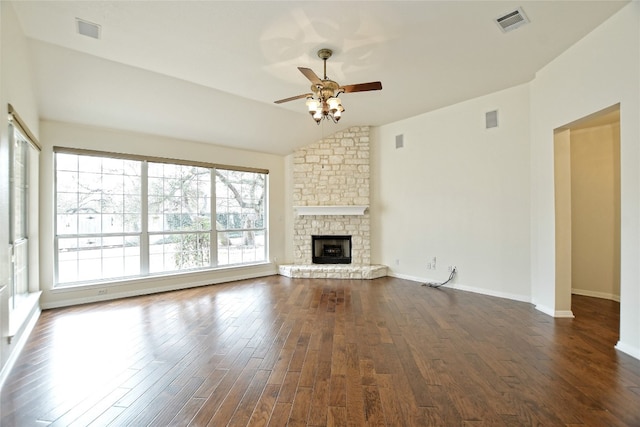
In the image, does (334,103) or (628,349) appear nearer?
(628,349)

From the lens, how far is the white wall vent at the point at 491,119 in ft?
16.0

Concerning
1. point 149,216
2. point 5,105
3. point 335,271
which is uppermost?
point 5,105

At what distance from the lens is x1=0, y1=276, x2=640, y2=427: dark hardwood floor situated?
6.63 feet

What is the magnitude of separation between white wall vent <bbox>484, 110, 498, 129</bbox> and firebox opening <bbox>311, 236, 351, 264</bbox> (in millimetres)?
3319

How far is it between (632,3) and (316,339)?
4.23 meters

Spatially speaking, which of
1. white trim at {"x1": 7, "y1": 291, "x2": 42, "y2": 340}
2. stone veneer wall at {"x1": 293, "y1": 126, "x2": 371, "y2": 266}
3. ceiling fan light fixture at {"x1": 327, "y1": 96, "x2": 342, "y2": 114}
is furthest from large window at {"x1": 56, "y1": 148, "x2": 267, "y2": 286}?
ceiling fan light fixture at {"x1": 327, "y1": 96, "x2": 342, "y2": 114}

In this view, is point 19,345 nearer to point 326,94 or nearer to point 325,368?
point 325,368

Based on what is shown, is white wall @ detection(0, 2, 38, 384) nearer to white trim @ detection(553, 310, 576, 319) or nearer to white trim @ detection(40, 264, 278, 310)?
white trim @ detection(40, 264, 278, 310)

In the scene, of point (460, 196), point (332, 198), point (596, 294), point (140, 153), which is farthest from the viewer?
point (332, 198)

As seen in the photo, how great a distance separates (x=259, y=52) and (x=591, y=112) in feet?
11.8

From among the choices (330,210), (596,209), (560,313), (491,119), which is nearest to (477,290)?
(560,313)

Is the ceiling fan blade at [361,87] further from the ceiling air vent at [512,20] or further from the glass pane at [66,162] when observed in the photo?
the glass pane at [66,162]

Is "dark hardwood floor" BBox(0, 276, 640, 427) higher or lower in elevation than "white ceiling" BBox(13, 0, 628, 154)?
lower

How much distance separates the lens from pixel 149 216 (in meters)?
5.39
